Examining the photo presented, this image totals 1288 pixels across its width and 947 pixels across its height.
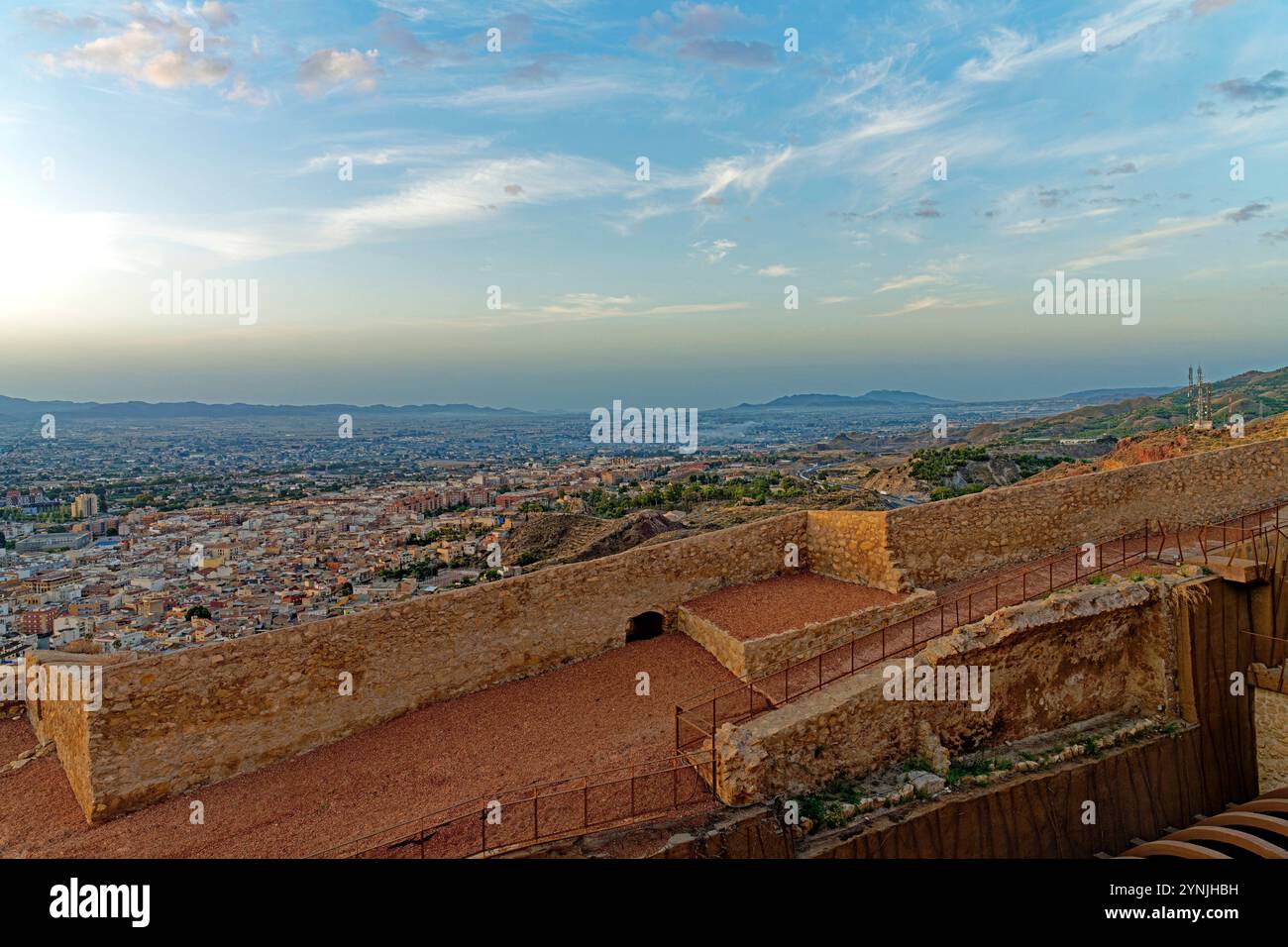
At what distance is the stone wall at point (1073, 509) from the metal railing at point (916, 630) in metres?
0.39

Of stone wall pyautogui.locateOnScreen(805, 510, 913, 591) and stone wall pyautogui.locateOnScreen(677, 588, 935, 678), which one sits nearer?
stone wall pyautogui.locateOnScreen(677, 588, 935, 678)

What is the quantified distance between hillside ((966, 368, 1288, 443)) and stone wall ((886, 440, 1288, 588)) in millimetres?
50769

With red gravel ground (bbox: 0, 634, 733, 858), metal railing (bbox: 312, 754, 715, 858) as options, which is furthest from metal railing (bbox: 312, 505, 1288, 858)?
red gravel ground (bbox: 0, 634, 733, 858)

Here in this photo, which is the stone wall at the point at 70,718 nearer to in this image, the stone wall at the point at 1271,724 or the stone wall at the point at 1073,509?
the stone wall at the point at 1073,509

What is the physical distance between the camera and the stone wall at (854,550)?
1359 cm

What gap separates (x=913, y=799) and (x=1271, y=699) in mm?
6479

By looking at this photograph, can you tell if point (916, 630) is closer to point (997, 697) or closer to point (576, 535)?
point (997, 697)

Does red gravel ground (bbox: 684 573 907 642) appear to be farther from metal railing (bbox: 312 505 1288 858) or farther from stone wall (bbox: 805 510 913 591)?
metal railing (bbox: 312 505 1288 858)

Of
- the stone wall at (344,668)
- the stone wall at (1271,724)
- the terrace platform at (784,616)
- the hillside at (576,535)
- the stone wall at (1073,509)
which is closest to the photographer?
the stone wall at (344,668)

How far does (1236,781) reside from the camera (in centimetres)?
1077

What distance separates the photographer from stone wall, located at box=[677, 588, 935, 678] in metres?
11.3

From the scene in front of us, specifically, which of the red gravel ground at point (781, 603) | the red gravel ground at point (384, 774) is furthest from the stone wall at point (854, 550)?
the red gravel ground at point (384, 774)

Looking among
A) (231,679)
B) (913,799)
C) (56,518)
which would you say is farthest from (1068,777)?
(56,518)
